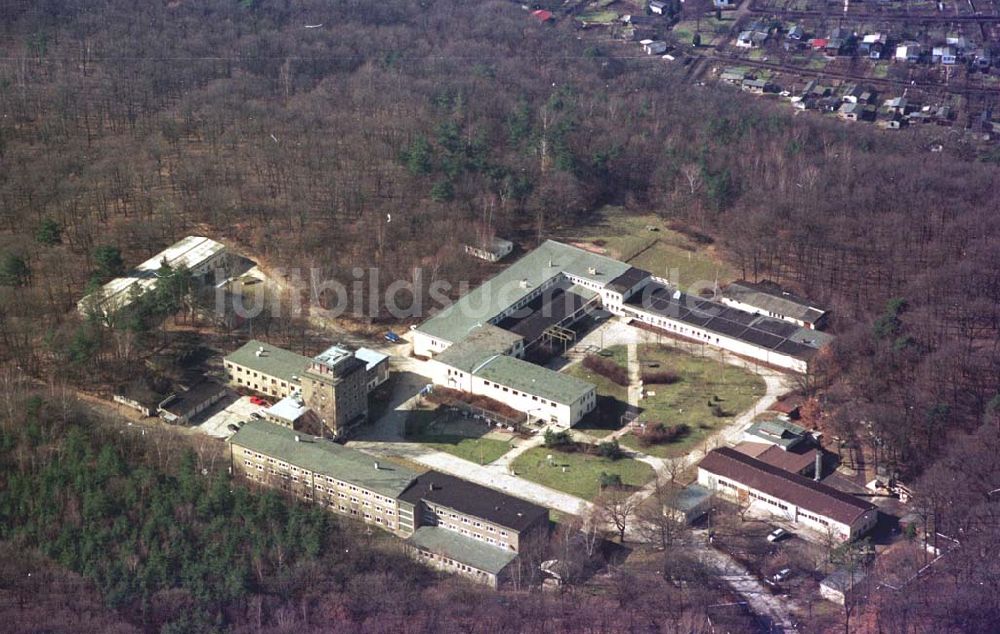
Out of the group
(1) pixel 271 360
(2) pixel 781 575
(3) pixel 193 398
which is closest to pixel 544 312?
(1) pixel 271 360

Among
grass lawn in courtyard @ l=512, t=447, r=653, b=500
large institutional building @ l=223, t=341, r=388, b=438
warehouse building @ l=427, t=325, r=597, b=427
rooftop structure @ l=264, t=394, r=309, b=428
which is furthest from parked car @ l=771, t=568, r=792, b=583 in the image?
rooftop structure @ l=264, t=394, r=309, b=428

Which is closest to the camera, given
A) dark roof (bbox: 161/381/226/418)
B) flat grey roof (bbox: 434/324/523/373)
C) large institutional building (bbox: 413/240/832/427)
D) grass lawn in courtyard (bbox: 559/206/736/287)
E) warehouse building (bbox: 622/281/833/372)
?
dark roof (bbox: 161/381/226/418)

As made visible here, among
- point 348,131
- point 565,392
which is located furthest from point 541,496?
point 348,131

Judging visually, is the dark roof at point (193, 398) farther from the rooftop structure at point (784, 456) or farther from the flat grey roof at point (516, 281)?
the rooftop structure at point (784, 456)

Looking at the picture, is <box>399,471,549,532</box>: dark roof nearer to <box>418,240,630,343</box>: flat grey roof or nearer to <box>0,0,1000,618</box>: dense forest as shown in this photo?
<box>0,0,1000,618</box>: dense forest

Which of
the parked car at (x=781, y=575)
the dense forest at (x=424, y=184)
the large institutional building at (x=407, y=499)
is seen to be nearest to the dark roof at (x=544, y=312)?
the dense forest at (x=424, y=184)

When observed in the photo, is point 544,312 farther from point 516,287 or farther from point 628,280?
point 628,280

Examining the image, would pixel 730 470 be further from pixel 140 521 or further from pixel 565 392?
pixel 140 521
